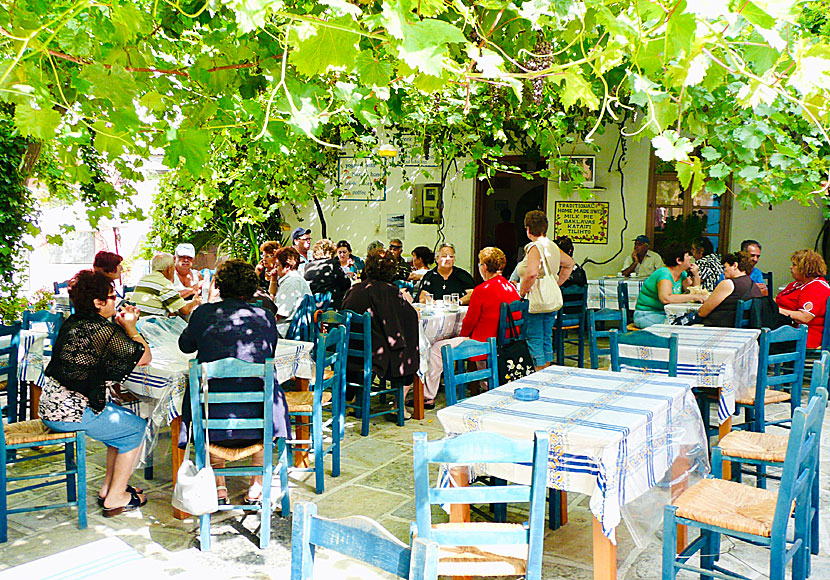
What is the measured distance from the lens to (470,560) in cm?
289

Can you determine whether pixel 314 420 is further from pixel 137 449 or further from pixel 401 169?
pixel 401 169

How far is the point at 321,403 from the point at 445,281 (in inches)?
145

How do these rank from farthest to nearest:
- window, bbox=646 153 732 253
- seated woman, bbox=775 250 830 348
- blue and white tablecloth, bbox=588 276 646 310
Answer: window, bbox=646 153 732 253, blue and white tablecloth, bbox=588 276 646 310, seated woman, bbox=775 250 830 348

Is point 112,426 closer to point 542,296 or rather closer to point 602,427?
point 602,427

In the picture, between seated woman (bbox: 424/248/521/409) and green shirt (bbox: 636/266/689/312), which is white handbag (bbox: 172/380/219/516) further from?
green shirt (bbox: 636/266/689/312)

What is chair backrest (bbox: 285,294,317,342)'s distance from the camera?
631cm

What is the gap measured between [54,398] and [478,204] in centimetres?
895

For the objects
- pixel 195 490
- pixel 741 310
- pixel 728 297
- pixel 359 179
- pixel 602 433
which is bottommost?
pixel 195 490

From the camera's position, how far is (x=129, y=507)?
4.37 meters

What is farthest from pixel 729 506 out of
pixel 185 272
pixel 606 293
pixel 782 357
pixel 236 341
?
pixel 606 293

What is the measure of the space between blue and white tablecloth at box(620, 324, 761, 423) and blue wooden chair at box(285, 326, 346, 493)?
6.65 feet

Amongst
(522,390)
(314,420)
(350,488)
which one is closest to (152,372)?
(314,420)

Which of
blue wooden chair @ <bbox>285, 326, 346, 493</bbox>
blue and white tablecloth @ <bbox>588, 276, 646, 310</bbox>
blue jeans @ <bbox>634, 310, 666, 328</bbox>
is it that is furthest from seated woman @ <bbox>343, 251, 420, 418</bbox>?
blue and white tablecloth @ <bbox>588, 276, 646, 310</bbox>

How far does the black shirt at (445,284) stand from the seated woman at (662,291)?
1.82 meters
